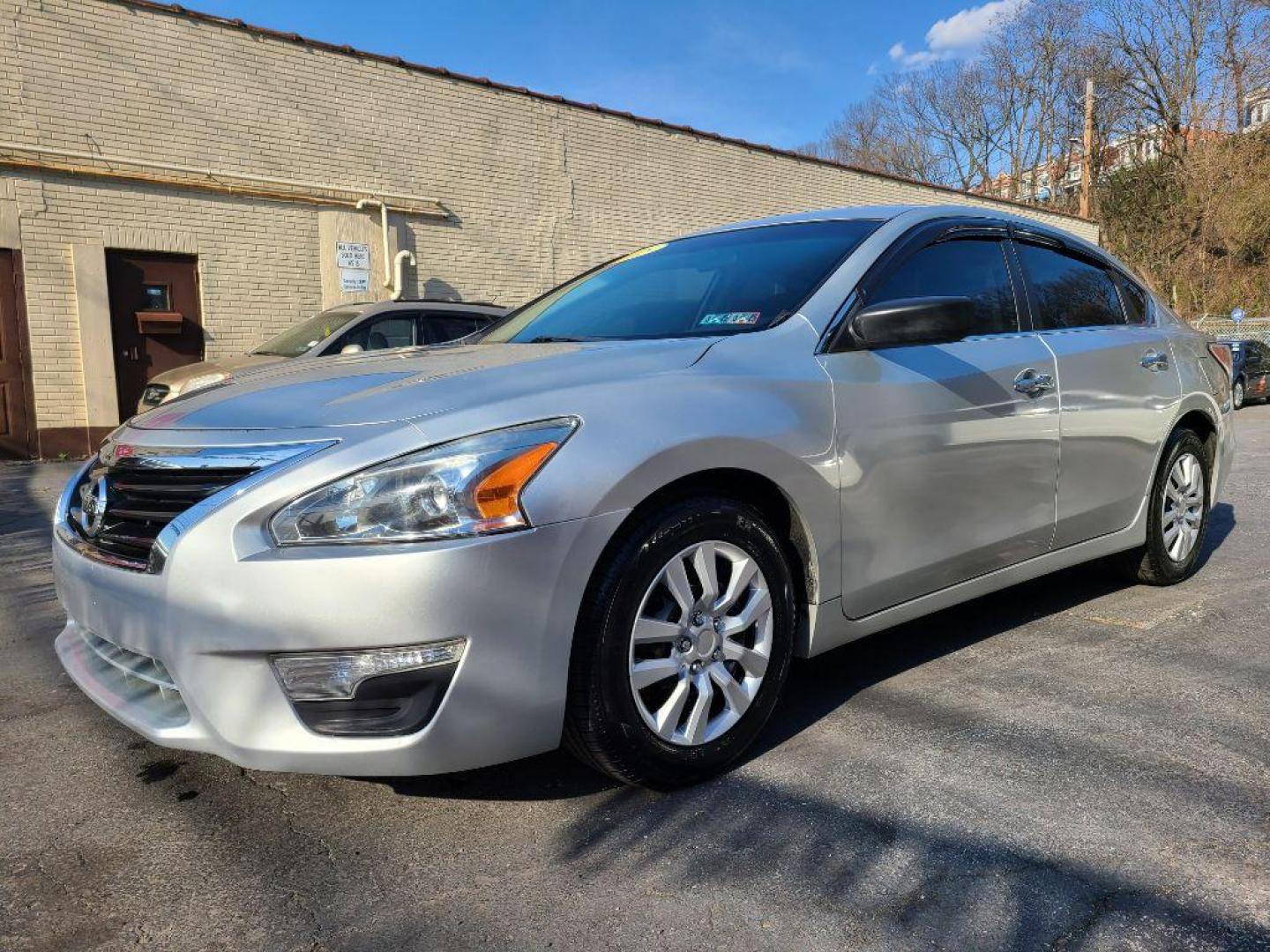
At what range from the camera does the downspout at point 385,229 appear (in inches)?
465

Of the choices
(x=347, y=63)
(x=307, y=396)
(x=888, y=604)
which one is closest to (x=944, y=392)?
(x=888, y=604)

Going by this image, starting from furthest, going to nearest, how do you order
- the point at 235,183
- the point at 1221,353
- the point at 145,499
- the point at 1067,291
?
the point at 235,183 → the point at 1221,353 → the point at 1067,291 → the point at 145,499

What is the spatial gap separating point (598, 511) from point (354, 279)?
10.6 m

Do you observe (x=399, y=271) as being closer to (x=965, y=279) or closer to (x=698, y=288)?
(x=698, y=288)

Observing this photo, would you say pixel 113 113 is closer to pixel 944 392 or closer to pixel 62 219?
pixel 62 219

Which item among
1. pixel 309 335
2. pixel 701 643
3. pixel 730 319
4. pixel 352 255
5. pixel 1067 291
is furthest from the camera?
pixel 352 255

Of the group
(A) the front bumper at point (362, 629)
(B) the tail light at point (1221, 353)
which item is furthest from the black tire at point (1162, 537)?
(A) the front bumper at point (362, 629)

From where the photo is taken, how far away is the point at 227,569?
2082mm

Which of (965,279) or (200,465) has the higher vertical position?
(965,279)

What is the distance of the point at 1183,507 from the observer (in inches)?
177

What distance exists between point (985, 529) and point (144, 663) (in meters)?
2.61

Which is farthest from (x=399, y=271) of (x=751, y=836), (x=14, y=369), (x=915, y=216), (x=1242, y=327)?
(x=1242, y=327)

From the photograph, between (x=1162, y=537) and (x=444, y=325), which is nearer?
(x=1162, y=537)

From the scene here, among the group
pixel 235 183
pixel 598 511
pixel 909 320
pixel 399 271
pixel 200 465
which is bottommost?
pixel 598 511
